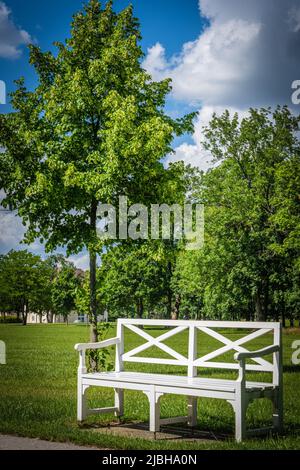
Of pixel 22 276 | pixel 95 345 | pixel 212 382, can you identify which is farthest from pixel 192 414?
pixel 22 276

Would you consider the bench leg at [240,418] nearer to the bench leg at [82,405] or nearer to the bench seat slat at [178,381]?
the bench seat slat at [178,381]

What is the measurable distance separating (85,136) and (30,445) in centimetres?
796

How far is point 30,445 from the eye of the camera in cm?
718

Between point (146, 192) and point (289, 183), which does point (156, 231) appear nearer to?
point (146, 192)

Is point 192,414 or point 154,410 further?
point 192,414

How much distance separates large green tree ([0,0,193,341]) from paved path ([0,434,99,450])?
6.19m

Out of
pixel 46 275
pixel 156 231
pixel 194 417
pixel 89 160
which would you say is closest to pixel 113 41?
pixel 89 160

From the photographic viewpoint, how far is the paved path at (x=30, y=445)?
7.00 m

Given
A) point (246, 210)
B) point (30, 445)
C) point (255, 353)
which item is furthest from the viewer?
point (246, 210)

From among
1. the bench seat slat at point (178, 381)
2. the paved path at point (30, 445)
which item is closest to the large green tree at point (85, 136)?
the bench seat slat at point (178, 381)

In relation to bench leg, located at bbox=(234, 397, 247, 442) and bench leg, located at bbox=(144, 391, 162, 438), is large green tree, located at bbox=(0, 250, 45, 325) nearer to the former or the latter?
bench leg, located at bbox=(144, 391, 162, 438)

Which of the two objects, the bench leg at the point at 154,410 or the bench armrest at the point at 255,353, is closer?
the bench armrest at the point at 255,353

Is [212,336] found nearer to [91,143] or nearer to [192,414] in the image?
[192,414]

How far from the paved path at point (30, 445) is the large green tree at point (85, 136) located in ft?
20.3
